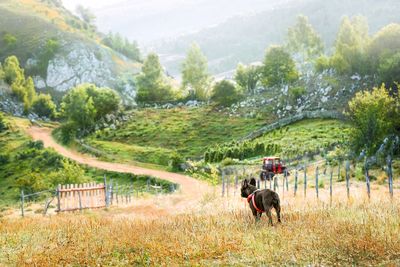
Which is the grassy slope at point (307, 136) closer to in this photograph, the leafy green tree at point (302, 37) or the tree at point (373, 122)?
the tree at point (373, 122)

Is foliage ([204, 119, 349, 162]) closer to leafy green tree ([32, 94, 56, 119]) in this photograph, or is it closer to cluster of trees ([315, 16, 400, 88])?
cluster of trees ([315, 16, 400, 88])

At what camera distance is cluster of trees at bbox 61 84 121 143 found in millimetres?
78625

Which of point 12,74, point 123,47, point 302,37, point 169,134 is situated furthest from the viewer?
point 123,47

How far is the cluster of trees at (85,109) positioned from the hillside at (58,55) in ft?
185

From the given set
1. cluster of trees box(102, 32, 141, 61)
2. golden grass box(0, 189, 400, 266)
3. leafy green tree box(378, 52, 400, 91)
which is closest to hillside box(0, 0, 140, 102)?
cluster of trees box(102, 32, 141, 61)

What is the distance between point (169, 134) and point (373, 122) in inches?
1708

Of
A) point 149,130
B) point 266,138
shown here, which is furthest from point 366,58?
point 149,130

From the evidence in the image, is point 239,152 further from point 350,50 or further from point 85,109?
point 85,109

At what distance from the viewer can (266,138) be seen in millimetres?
61688

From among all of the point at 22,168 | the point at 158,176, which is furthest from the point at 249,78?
the point at 158,176

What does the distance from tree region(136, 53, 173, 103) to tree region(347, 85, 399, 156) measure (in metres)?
69.0

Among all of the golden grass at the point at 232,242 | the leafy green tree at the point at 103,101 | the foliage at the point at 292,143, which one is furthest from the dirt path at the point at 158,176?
the leafy green tree at the point at 103,101

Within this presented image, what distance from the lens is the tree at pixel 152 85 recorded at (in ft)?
333

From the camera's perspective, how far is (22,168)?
6134cm
